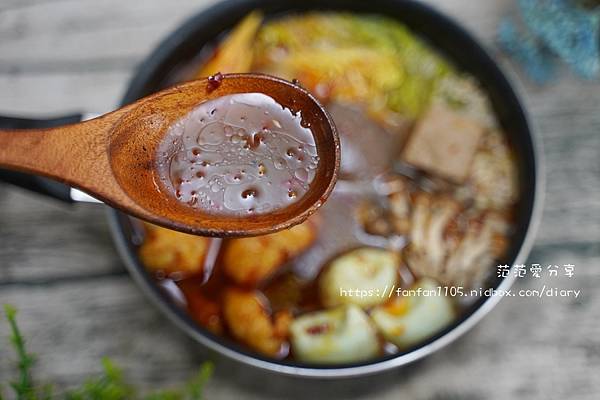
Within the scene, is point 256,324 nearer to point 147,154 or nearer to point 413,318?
point 413,318

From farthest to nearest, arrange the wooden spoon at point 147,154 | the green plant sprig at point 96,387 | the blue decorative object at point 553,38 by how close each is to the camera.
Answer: the blue decorative object at point 553,38
the green plant sprig at point 96,387
the wooden spoon at point 147,154

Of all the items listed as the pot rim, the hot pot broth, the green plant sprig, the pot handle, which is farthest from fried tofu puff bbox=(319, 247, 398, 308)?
the pot handle

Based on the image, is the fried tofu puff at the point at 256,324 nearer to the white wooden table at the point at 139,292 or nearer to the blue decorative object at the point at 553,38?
the white wooden table at the point at 139,292

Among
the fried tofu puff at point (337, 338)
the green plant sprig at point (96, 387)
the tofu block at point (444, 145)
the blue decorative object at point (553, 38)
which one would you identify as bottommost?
the green plant sprig at point (96, 387)

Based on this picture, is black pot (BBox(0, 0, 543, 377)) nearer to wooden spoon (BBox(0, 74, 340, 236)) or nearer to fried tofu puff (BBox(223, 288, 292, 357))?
fried tofu puff (BBox(223, 288, 292, 357))

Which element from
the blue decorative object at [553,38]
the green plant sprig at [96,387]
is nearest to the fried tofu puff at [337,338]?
the green plant sprig at [96,387]

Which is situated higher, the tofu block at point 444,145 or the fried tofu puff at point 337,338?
the tofu block at point 444,145
